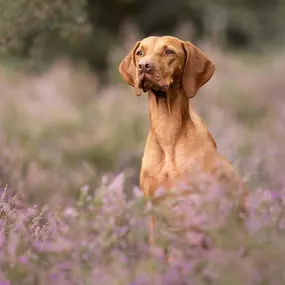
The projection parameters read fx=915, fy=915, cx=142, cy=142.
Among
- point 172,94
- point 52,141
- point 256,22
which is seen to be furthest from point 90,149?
point 256,22

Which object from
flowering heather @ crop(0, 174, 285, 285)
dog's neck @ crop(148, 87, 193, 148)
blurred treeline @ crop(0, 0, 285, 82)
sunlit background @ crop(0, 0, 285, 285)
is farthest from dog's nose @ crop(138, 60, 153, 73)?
blurred treeline @ crop(0, 0, 285, 82)

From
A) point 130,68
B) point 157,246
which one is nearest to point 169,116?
point 130,68

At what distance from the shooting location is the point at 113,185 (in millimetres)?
4320

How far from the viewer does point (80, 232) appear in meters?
4.10

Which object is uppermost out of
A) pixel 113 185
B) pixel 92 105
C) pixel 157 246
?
pixel 113 185

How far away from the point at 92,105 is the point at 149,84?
8.19 m

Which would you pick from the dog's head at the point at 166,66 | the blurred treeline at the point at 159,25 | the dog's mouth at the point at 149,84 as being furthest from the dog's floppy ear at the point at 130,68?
the blurred treeline at the point at 159,25

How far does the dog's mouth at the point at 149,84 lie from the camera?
5.19 m

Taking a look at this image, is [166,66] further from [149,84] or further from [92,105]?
[92,105]

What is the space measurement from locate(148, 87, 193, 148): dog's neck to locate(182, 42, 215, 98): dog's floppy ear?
0.07 m

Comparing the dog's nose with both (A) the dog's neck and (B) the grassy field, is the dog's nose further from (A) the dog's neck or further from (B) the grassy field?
(B) the grassy field

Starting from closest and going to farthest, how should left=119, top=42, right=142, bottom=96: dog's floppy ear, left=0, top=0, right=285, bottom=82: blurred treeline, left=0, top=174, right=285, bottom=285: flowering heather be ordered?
left=0, top=174, right=285, bottom=285: flowering heather, left=119, top=42, right=142, bottom=96: dog's floppy ear, left=0, top=0, right=285, bottom=82: blurred treeline

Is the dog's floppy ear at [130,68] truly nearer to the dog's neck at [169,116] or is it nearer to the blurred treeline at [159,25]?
the dog's neck at [169,116]

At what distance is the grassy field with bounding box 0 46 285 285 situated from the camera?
3.77m
